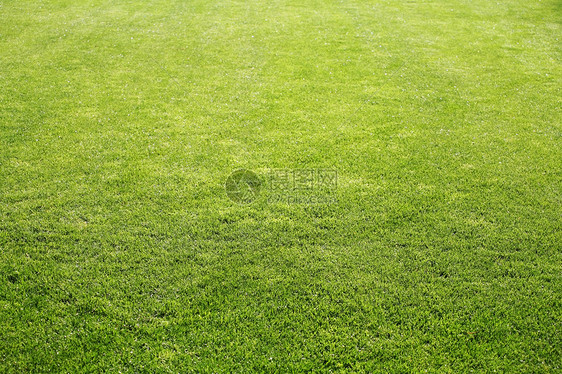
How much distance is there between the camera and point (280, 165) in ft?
20.6

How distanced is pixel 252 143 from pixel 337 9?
9.60 metres

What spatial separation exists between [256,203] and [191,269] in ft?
4.64

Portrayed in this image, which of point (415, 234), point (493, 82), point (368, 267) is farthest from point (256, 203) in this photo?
point (493, 82)

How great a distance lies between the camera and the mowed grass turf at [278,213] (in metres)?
3.87

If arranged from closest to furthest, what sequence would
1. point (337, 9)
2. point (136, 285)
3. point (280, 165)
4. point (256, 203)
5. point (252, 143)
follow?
point (136, 285), point (256, 203), point (280, 165), point (252, 143), point (337, 9)

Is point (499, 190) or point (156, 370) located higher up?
point (499, 190)

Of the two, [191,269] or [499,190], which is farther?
[499,190]

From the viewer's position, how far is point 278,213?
539 cm

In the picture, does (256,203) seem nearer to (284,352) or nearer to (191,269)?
(191,269)

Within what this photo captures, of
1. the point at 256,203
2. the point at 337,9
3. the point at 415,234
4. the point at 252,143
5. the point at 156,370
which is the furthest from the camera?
the point at 337,9

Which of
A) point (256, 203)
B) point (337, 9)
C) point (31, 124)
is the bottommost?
point (256, 203)

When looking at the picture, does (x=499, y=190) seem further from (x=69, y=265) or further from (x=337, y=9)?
(x=337, y=9)

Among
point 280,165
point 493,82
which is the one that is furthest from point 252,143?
point 493,82

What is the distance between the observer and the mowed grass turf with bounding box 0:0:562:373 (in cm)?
387
